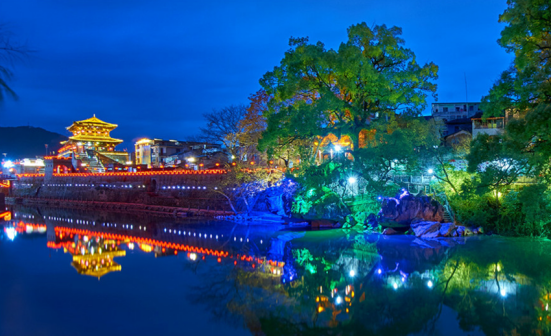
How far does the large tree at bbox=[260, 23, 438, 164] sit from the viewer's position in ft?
76.3

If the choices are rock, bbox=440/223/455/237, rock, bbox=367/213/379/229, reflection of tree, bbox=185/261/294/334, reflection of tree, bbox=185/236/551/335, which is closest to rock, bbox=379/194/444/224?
rock, bbox=367/213/379/229

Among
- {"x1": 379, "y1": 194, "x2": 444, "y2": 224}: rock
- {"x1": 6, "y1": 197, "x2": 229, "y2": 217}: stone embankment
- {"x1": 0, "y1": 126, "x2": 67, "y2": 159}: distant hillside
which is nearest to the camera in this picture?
{"x1": 379, "y1": 194, "x2": 444, "y2": 224}: rock

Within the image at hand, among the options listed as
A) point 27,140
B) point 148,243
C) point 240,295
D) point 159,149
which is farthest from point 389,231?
point 27,140

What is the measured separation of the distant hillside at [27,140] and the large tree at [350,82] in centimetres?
12618

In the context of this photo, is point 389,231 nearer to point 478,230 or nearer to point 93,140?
point 478,230

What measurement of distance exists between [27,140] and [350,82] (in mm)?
146728

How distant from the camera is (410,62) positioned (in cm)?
2441

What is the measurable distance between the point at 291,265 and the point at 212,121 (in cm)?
2674

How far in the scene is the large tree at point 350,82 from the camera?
76.3ft

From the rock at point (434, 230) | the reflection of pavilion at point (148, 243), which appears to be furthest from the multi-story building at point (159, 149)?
the rock at point (434, 230)

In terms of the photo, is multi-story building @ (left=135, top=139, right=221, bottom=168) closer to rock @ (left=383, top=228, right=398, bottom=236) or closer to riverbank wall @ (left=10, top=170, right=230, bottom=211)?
riverbank wall @ (left=10, top=170, right=230, bottom=211)

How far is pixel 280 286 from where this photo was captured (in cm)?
1300

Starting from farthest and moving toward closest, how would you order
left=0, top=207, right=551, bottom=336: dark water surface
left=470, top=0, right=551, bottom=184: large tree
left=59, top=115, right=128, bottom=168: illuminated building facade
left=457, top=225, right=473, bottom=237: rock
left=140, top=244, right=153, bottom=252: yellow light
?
left=59, top=115, right=128, bottom=168: illuminated building facade → left=457, top=225, right=473, bottom=237: rock → left=140, top=244, right=153, bottom=252: yellow light → left=470, top=0, right=551, bottom=184: large tree → left=0, top=207, right=551, bottom=336: dark water surface

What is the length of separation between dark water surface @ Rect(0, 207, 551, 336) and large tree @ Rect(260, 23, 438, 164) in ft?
22.0
